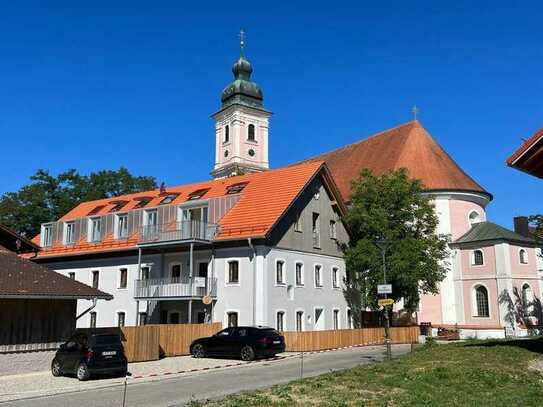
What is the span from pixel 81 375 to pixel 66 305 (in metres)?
4.45

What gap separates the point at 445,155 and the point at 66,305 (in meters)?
36.8

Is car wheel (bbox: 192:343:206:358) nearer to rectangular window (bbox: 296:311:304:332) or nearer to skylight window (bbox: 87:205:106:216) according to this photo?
rectangular window (bbox: 296:311:304:332)

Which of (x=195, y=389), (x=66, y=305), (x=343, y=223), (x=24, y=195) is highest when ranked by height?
(x=24, y=195)

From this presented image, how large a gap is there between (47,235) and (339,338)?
86.5 ft

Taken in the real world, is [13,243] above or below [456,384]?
above

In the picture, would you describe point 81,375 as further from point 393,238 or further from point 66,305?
point 393,238

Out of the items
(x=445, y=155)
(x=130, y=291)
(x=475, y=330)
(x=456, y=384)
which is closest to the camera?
(x=456, y=384)

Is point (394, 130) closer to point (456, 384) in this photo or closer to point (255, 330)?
point (255, 330)

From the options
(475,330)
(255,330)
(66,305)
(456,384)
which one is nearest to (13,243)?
(66,305)

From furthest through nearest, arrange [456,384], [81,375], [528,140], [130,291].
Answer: [130,291], [81,375], [528,140], [456,384]

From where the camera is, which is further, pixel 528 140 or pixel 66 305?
pixel 66 305

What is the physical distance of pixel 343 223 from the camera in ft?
126

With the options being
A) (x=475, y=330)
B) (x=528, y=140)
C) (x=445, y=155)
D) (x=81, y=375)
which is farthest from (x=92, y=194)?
(x=528, y=140)

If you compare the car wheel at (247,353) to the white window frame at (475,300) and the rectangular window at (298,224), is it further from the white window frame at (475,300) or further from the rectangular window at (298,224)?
the white window frame at (475,300)
